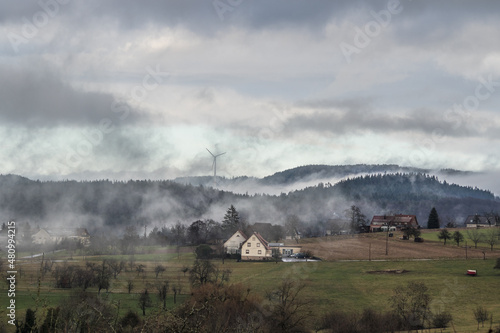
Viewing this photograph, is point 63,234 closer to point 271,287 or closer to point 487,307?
point 271,287

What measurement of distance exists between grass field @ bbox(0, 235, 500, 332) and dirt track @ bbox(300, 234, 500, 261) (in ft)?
0.71

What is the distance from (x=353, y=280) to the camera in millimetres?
74438

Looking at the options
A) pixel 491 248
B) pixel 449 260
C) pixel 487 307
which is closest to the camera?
pixel 487 307

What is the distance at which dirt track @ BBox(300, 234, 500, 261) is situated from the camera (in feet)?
315

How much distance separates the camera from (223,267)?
90.2m

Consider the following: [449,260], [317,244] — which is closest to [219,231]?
[317,244]

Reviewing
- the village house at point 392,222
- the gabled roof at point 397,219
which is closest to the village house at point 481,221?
the village house at point 392,222

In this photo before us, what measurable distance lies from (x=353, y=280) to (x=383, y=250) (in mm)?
31745

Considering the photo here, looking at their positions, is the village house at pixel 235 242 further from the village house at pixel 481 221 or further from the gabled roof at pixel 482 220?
the gabled roof at pixel 482 220

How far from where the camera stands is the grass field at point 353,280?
59.7m

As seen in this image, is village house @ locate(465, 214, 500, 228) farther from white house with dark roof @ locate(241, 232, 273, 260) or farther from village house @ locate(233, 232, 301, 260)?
white house with dark roof @ locate(241, 232, 273, 260)

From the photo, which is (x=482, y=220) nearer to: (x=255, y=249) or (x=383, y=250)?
(x=383, y=250)

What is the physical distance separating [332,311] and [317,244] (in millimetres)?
67458

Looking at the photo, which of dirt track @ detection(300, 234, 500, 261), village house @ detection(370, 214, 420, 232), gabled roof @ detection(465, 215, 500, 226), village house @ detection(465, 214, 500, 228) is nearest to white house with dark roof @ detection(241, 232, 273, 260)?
dirt track @ detection(300, 234, 500, 261)
